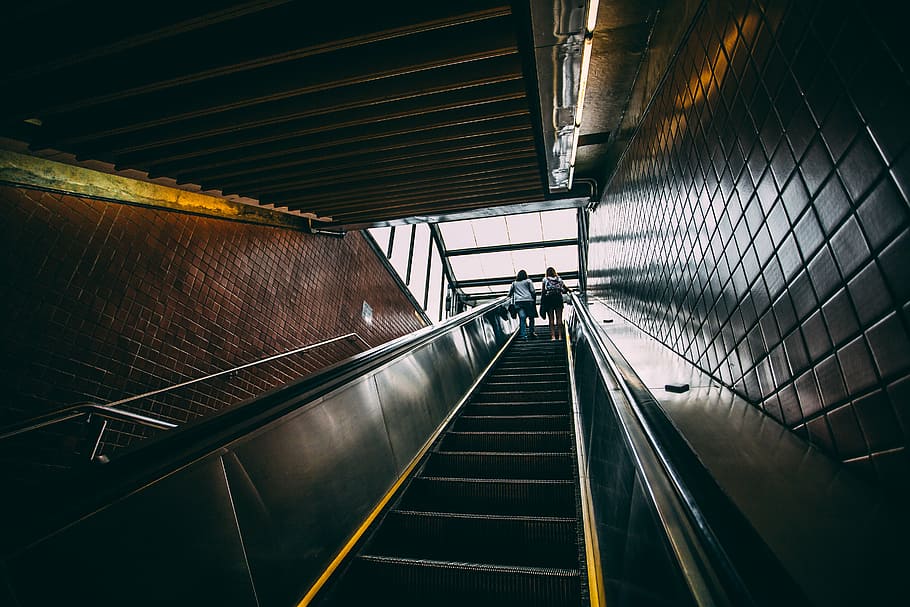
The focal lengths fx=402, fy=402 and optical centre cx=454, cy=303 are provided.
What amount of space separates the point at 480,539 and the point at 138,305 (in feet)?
11.2

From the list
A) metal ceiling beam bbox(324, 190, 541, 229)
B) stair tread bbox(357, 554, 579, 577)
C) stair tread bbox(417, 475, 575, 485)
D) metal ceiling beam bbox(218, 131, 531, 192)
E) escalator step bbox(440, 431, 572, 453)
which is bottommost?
stair tread bbox(357, 554, 579, 577)

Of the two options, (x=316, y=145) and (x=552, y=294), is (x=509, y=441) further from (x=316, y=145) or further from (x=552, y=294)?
(x=552, y=294)

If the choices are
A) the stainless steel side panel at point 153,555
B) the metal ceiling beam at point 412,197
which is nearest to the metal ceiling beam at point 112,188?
the metal ceiling beam at point 412,197

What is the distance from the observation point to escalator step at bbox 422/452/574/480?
2494 millimetres

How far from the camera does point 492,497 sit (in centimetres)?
224

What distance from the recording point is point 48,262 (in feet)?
9.50

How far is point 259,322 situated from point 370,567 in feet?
12.2

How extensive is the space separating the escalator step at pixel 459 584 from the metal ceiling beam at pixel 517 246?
35.0ft

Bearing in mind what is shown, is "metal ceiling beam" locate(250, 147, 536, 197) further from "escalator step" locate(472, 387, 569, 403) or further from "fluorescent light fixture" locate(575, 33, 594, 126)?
"escalator step" locate(472, 387, 569, 403)

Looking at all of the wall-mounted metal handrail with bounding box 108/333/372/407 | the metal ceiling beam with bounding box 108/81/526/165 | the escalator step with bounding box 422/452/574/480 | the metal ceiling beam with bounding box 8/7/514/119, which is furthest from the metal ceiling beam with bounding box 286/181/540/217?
the escalator step with bounding box 422/452/574/480

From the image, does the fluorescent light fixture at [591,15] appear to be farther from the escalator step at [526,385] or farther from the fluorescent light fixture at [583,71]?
the escalator step at [526,385]

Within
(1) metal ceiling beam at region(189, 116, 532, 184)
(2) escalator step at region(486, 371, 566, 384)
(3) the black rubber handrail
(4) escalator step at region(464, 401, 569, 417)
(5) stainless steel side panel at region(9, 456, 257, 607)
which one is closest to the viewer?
(3) the black rubber handrail

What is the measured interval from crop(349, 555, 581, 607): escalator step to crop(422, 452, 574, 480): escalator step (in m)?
0.95

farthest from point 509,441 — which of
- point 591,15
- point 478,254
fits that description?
point 478,254
